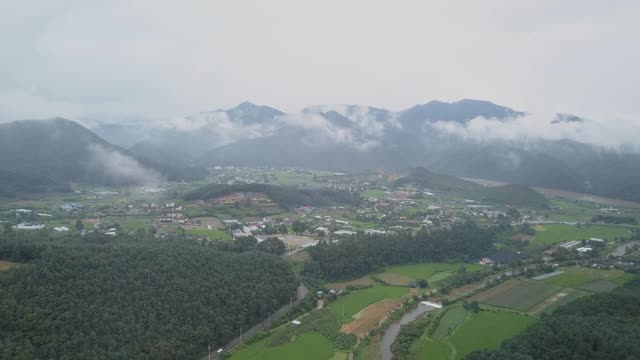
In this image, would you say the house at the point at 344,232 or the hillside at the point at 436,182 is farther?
the hillside at the point at 436,182

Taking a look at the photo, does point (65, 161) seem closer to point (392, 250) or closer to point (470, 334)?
point (392, 250)

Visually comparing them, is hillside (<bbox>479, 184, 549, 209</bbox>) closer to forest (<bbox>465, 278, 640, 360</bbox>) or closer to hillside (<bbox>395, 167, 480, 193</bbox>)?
hillside (<bbox>395, 167, 480, 193</bbox>)

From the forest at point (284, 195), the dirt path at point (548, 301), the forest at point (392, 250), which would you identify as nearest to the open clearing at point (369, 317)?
the forest at point (392, 250)

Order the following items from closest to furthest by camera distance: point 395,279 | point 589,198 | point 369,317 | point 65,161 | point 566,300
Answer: point 369,317 < point 566,300 < point 395,279 < point 589,198 < point 65,161

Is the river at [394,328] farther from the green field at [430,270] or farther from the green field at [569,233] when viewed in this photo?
the green field at [569,233]

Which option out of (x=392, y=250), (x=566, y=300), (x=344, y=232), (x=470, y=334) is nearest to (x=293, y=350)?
(x=470, y=334)
